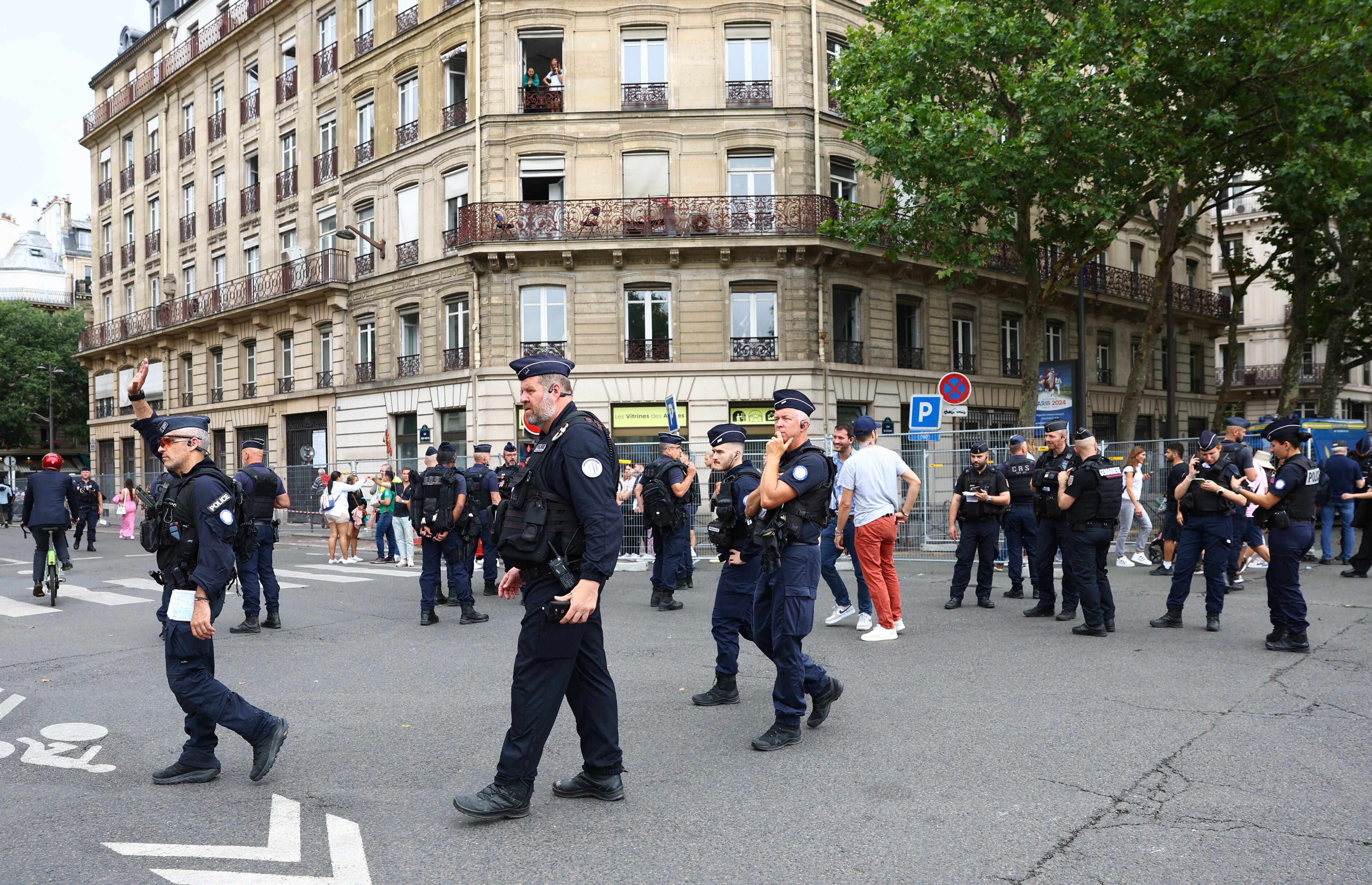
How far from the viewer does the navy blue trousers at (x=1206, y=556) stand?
8516mm

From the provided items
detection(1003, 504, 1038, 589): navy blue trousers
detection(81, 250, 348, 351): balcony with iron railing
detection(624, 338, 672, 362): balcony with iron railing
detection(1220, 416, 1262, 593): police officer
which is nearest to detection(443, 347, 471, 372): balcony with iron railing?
detection(624, 338, 672, 362): balcony with iron railing

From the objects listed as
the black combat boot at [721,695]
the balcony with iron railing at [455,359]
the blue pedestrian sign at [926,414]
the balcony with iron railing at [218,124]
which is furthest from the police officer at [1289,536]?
the balcony with iron railing at [218,124]

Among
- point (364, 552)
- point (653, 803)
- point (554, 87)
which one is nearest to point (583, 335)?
point (554, 87)

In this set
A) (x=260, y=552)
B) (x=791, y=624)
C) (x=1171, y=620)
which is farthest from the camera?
(x=260, y=552)

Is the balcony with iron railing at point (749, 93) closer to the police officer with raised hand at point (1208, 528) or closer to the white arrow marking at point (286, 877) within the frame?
the police officer with raised hand at point (1208, 528)

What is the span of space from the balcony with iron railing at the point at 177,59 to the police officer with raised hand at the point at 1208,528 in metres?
32.5

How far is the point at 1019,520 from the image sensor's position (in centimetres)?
1091

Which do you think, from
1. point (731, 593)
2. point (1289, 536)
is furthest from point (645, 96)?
point (731, 593)

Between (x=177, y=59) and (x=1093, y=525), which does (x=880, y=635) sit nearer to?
(x=1093, y=525)

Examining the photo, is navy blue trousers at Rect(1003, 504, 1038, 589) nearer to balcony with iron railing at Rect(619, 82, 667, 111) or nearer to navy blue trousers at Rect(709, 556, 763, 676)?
navy blue trousers at Rect(709, 556, 763, 676)

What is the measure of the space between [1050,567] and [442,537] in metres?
6.12

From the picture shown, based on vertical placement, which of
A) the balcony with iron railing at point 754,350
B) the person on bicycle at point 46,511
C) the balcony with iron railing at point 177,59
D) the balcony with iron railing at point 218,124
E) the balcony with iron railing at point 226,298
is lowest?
the person on bicycle at point 46,511

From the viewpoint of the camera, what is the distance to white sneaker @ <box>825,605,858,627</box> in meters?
→ 9.35

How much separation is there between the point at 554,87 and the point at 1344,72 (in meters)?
17.6
